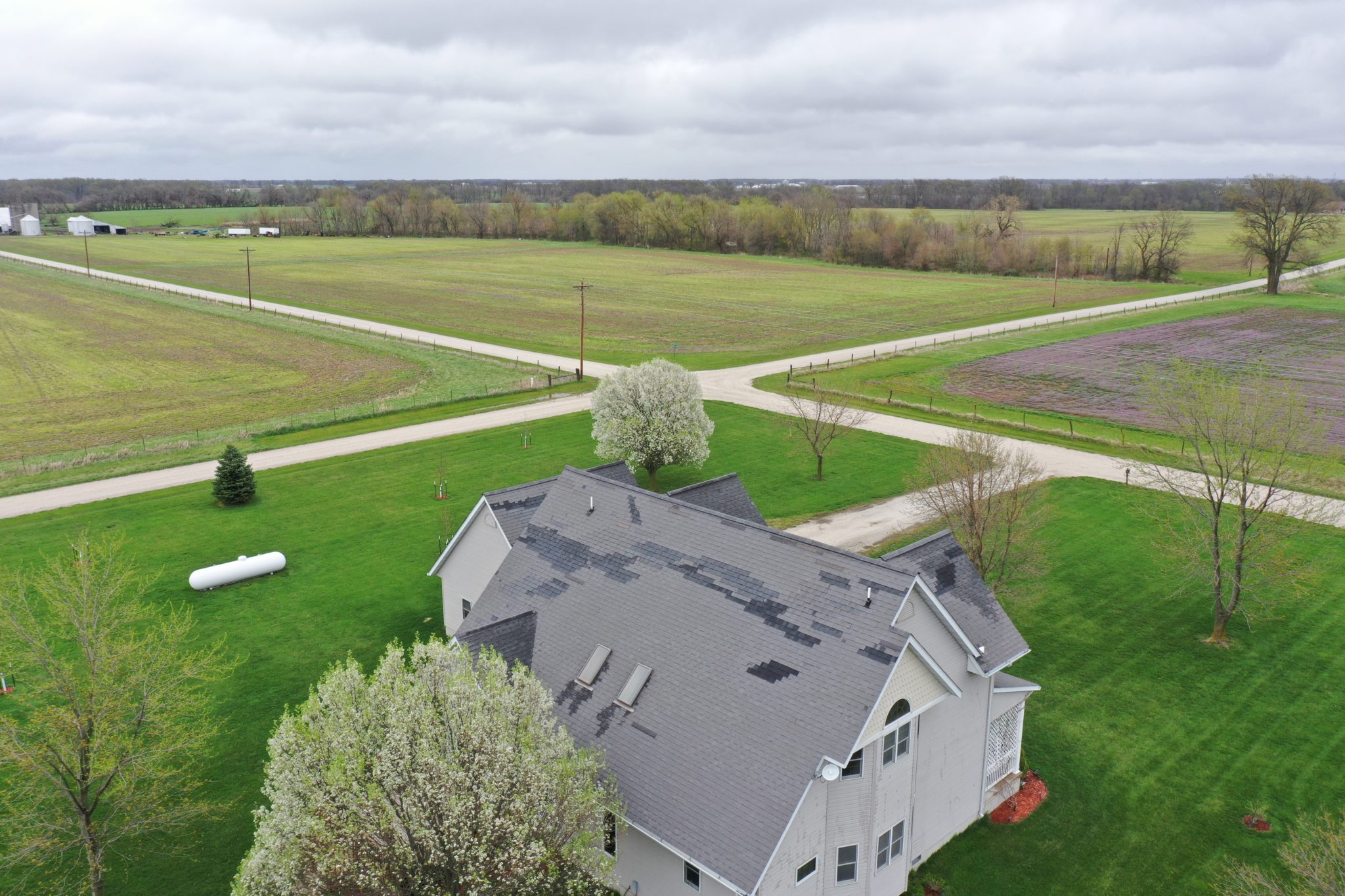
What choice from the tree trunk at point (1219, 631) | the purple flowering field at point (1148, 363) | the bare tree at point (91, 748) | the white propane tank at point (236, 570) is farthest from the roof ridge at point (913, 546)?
the purple flowering field at point (1148, 363)

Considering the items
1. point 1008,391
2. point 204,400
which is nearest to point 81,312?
point 204,400

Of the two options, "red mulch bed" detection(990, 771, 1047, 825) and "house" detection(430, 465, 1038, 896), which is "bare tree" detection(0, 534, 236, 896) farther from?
"red mulch bed" detection(990, 771, 1047, 825)

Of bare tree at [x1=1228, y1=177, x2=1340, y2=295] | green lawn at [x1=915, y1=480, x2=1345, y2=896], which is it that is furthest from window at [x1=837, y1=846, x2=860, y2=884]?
bare tree at [x1=1228, y1=177, x2=1340, y2=295]

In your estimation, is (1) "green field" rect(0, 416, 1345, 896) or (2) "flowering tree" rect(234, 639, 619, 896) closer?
(2) "flowering tree" rect(234, 639, 619, 896)

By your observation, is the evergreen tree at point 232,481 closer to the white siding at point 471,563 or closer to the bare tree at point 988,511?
the white siding at point 471,563

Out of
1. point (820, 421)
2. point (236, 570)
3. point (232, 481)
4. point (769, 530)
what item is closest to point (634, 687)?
point (769, 530)

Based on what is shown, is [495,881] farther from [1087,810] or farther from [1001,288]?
[1001,288]
